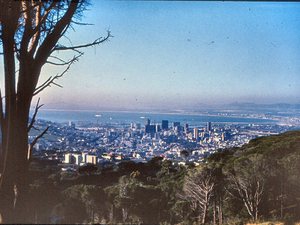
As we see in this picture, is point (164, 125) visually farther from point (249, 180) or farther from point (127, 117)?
point (249, 180)

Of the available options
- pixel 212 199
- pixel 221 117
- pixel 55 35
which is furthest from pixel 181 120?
pixel 55 35

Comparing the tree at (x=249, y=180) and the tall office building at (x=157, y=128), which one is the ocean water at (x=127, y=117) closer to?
the tall office building at (x=157, y=128)

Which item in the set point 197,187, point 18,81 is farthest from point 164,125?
point 18,81

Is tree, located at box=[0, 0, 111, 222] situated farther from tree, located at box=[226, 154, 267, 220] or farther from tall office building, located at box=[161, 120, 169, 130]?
tree, located at box=[226, 154, 267, 220]

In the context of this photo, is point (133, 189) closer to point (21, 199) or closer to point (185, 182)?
point (185, 182)

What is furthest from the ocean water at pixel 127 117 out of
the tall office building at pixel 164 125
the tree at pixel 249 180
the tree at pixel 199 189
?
the tree at pixel 249 180

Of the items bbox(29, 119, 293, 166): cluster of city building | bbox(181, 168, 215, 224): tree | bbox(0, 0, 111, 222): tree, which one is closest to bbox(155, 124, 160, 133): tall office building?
bbox(29, 119, 293, 166): cluster of city building
